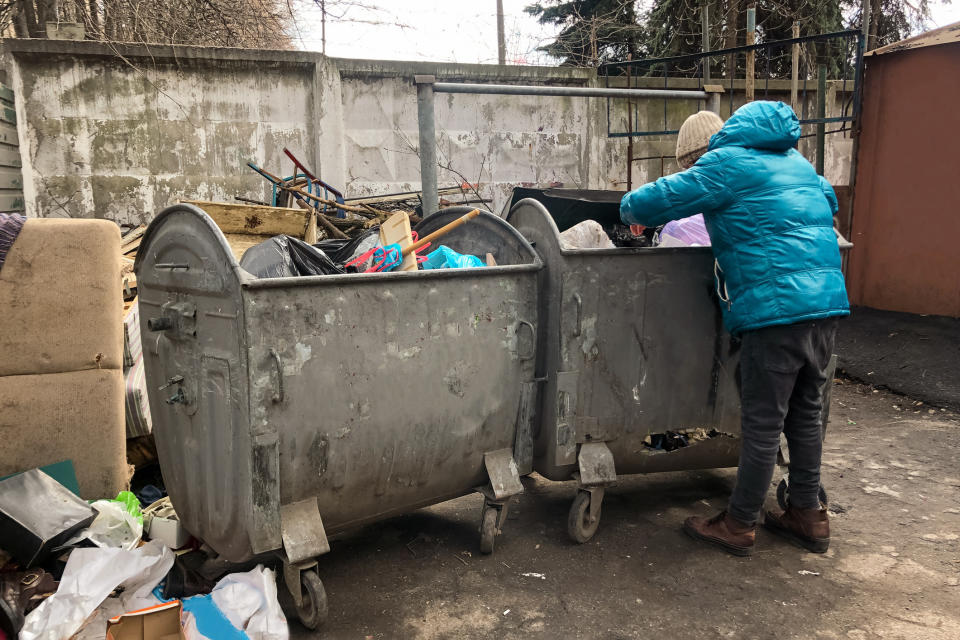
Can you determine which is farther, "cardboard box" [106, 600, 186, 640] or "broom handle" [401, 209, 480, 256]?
"broom handle" [401, 209, 480, 256]

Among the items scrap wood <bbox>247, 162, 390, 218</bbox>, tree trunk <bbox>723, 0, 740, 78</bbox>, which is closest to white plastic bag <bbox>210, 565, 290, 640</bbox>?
scrap wood <bbox>247, 162, 390, 218</bbox>

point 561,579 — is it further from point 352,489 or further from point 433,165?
point 433,165

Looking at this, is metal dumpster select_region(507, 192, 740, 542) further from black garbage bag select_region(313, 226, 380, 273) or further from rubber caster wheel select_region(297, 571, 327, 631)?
rubber caster wheel select_region(297, 571, 327, 631)

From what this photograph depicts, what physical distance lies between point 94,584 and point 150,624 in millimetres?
362

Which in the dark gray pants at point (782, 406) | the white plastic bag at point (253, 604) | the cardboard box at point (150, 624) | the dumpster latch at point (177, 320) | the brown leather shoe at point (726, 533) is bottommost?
the brown leather shoe at point (726, 533)

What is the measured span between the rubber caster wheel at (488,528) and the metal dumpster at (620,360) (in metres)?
0.29

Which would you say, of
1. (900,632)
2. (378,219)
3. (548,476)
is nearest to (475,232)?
(548,476)

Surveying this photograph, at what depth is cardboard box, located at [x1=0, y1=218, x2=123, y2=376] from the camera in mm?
3260

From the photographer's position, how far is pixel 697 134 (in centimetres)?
336

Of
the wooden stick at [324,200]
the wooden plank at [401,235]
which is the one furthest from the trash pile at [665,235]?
the wooden stick at [324,200]

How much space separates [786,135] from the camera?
9.48ft

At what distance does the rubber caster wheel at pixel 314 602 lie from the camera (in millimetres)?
2531

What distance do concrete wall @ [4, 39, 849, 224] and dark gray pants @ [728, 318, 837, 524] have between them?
418 cm

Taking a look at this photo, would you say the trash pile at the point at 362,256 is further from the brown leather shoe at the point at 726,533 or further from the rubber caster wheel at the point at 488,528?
the brown leather shoe at the point at 726,533
